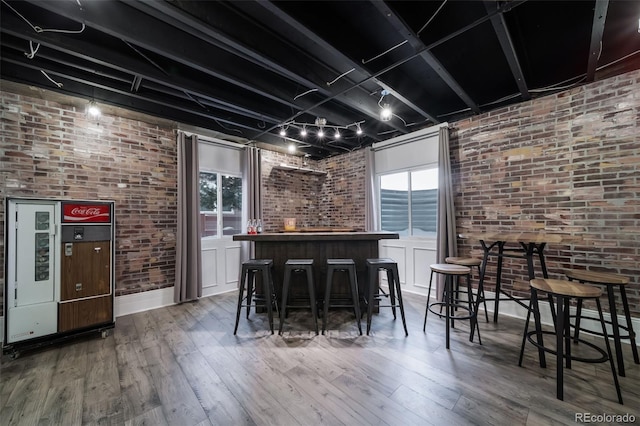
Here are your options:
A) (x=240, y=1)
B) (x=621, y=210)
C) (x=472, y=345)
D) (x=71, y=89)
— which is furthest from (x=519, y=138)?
(x=71, y=89)

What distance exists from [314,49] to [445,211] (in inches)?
108

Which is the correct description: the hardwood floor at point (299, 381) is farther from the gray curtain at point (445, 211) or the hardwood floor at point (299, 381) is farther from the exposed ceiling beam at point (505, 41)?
the exposed ceiling beam at point (505, 41)

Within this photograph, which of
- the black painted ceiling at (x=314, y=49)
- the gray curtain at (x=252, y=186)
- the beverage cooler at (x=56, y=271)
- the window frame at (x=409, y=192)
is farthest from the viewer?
the gray curtain at (x=252, y=186)

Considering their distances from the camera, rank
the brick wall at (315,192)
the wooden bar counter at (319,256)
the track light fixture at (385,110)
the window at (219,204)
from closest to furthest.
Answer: the track light fixture at (385,110) < the wooden bar counter at (319,256) < the window at (219,204) < the brick wall at (315,192)

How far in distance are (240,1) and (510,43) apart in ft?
7.31

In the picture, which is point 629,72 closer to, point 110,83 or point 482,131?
point 482,131

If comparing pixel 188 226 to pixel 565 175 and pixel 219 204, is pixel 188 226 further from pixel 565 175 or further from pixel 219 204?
pixel 565 175

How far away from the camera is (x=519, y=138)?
3109 millimetres

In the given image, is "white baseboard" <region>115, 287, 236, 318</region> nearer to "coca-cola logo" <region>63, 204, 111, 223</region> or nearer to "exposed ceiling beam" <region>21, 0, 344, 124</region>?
"coca-cola logo" <region>63, 204, 111, 223</region>

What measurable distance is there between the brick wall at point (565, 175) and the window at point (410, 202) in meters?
0.55

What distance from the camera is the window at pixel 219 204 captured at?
14.0ft

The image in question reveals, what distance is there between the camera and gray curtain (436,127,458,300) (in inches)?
139

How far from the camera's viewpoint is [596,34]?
6.40 ft

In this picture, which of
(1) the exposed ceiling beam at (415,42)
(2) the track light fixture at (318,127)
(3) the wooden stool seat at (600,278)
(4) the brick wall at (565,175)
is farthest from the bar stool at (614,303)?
(2) the track light fixture at (318,127)
